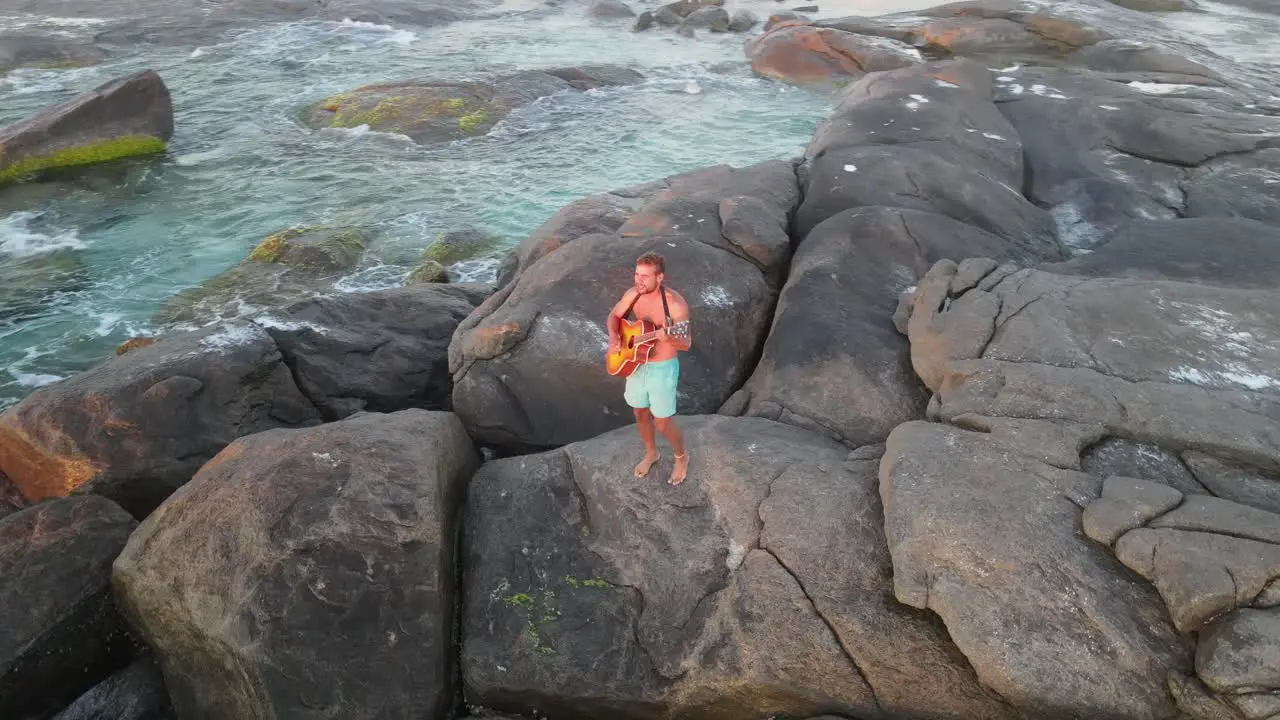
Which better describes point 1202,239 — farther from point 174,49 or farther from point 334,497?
point 174,49

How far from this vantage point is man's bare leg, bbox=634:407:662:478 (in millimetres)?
6840

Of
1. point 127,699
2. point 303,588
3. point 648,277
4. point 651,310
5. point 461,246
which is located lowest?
point 461,246

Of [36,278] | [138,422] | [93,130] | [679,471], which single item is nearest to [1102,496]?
[679,471]

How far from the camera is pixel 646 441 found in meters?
7.02

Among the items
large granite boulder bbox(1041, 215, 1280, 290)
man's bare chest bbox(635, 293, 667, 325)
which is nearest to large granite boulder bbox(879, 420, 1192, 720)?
man's bare chest bbox(635, 293, 667, 325)

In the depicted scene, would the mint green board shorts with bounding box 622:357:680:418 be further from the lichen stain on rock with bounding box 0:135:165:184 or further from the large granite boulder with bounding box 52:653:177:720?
the lichen stain on rock with bounding box 0:135:165:184

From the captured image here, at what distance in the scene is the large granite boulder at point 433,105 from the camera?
20.5 meters

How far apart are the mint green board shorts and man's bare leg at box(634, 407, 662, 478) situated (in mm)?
141

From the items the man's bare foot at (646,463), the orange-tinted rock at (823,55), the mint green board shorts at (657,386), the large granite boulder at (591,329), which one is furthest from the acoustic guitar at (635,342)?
the orange-tinted rock at (823,55)

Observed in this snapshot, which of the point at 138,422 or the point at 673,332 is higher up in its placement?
the point at 673,332

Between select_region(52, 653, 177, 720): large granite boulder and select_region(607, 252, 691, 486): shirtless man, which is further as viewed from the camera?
select_region(52, 653, 177, 720): large granite boulder

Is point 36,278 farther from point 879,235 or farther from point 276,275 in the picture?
point 879,235

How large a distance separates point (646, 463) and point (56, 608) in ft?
15.8

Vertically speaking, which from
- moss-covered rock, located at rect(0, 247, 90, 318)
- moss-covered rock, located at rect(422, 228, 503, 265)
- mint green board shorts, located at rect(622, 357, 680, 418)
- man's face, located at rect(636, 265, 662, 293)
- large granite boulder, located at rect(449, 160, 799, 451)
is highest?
man's face, located at rect(636, 265, 662, 293)
